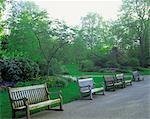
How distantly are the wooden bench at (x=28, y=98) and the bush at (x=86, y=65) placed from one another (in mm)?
26567

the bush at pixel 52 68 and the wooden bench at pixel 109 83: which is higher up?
the bush at pixel 52 68

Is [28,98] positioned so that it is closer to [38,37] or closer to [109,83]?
[109,83]

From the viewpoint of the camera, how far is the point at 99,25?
156ft

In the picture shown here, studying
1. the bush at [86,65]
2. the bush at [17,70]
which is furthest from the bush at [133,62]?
the bush at [17,70]

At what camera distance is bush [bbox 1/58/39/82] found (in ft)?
51.9

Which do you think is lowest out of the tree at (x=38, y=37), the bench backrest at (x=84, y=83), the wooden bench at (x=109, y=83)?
the wooden bench at (x=109, y=83)

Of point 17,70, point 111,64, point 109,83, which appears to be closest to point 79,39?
point 17,70

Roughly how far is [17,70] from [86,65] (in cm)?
2046

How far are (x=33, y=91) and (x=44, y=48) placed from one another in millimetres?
13328

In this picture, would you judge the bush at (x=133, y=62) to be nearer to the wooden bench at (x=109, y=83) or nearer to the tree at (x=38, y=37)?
the tree at (x=38, y=37)

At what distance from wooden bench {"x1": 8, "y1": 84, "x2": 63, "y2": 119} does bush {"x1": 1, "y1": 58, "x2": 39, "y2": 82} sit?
7246 millimetres

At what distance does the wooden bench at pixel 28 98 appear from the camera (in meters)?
7.55

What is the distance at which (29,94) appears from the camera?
27.2ft

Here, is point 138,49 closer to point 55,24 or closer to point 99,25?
point 99,25
